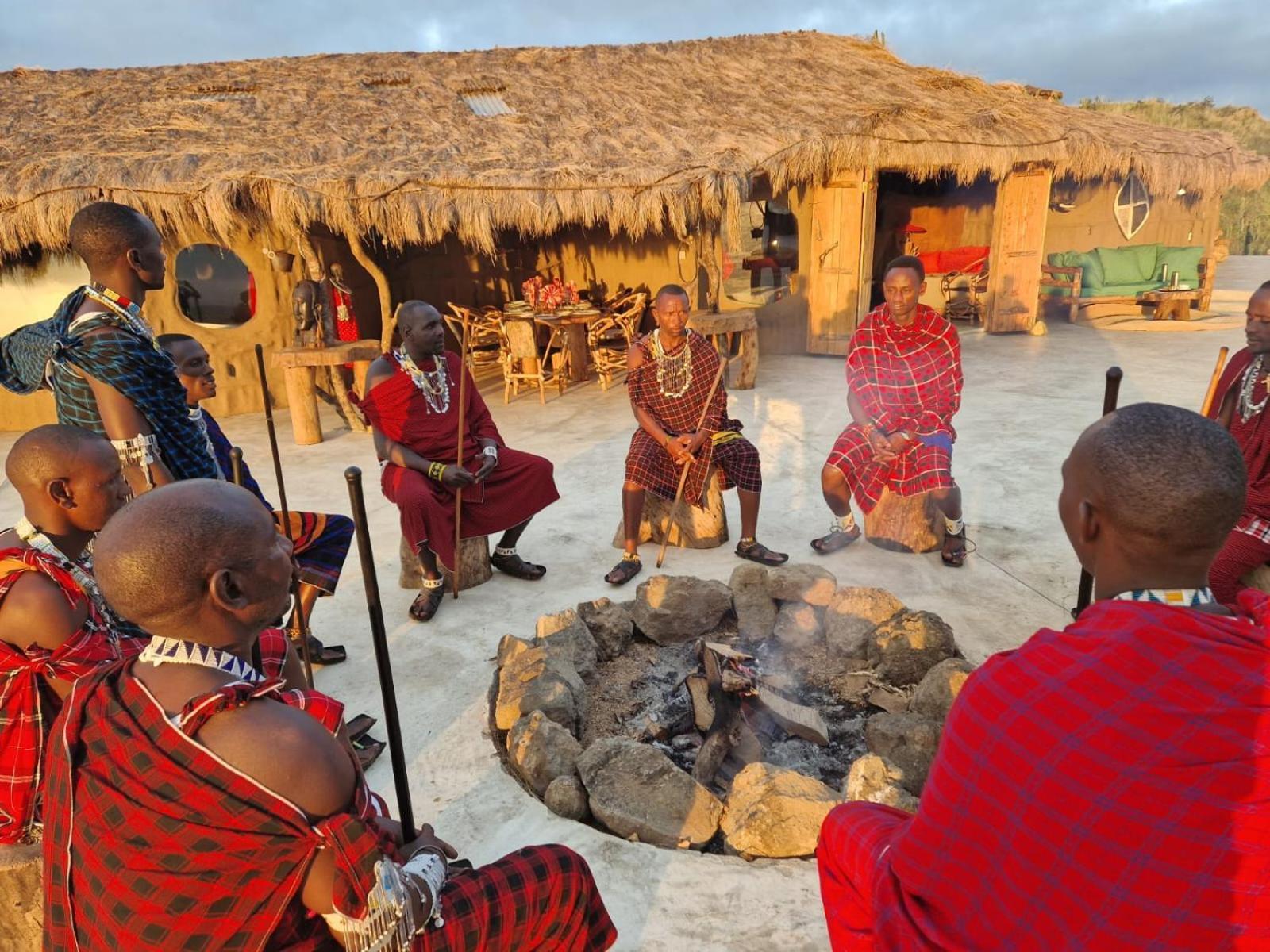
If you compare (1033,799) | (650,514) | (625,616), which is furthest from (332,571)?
(1033,799)

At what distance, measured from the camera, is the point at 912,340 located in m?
4.23

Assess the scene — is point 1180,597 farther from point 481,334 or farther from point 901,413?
point 481,334

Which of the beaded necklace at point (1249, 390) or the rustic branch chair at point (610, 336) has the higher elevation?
the beaded necklace at point (1249, 390)

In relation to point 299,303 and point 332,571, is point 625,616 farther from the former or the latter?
point 299,303

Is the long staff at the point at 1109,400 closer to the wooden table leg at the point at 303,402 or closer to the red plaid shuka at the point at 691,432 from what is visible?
the red plaid shuka at the point at 691,432

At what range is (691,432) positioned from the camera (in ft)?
14.5

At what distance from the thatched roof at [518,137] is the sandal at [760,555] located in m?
4.89

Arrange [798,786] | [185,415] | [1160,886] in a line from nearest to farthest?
[1160,886] → [798,786] → [185,415]

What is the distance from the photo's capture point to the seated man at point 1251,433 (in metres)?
2.94

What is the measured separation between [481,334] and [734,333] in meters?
2.99

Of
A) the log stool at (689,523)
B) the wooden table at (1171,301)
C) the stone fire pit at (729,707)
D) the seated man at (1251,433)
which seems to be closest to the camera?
the stone fire pit at (729,707)

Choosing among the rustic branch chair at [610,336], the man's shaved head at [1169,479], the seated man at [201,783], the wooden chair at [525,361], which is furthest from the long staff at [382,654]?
the rustic branch chair at [610,336]

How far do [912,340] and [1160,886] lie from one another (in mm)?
3513

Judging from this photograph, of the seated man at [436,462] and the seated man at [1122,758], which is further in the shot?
the seated man at [436,462]
